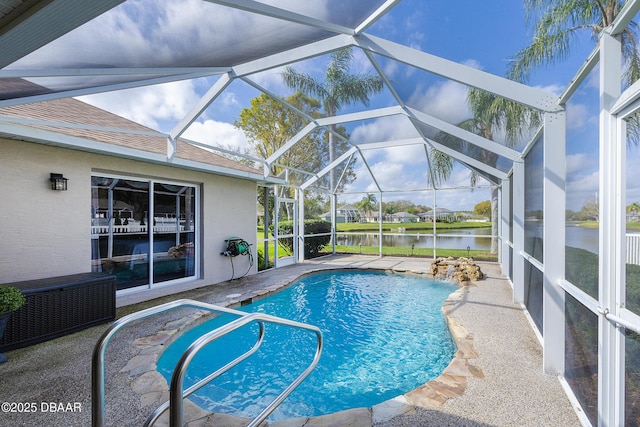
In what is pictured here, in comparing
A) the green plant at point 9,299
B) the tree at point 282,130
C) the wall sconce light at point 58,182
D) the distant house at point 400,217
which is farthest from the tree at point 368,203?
the green plant at point 9,299

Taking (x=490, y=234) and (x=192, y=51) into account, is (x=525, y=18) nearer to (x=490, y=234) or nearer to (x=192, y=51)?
(x=192, y=51)

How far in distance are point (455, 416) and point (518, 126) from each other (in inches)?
178

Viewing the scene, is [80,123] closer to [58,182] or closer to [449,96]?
[58,182]

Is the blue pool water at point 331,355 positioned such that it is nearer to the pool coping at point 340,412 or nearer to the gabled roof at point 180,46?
the pool coping at point 340,412

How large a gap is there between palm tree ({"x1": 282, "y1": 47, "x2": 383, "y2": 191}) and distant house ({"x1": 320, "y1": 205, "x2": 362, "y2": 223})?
7705mm

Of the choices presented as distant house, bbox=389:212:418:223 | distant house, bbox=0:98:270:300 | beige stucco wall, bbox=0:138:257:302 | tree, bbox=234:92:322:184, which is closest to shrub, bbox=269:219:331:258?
tree, bbox=234:92:322:184

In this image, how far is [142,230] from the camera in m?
6.93

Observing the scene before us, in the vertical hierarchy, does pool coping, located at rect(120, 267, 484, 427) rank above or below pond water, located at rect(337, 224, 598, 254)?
below

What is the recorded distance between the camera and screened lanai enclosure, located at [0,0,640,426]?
2.06 meters

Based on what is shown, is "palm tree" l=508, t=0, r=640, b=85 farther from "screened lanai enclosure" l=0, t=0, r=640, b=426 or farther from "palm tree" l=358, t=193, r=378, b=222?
"palm tree" l=358, t=193, r=378, b=222

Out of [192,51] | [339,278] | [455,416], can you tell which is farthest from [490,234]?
[192,51]

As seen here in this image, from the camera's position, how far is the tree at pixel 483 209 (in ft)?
41.4

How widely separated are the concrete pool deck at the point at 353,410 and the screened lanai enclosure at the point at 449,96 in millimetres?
354

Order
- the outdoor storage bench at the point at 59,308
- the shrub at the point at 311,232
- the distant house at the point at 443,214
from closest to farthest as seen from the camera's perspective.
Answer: the outdoor storage bench at the point at 59,308, the distant house at the point at 443,214, the shrub at the point at 311,232
